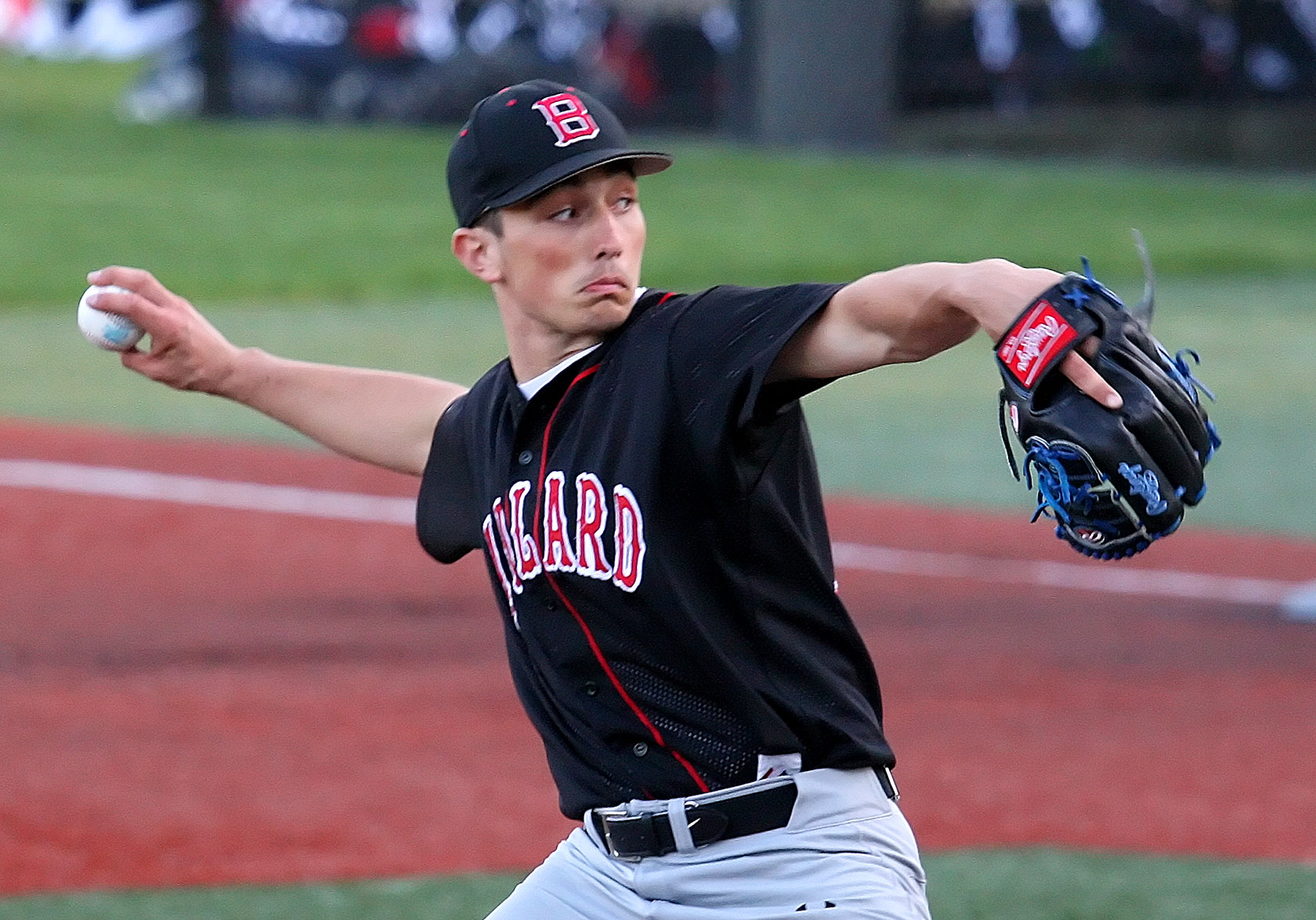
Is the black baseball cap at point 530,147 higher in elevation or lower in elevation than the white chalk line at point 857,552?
higher

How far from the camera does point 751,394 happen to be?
8.74 feet

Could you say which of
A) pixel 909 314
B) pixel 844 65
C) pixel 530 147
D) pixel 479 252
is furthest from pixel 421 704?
pixel 844 65

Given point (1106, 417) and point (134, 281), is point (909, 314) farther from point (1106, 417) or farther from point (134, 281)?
point (134, 281)

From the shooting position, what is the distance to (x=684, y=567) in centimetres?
281

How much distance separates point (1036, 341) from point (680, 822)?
92cm

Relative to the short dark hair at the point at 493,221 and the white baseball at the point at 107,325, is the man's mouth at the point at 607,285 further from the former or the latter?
the white baseball at the point at 107,325

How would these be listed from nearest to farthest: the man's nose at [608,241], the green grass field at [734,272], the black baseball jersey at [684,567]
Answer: the black baseball jersey at [684,567]
the man's nose at [608,241]
the green grass field at [734,272]

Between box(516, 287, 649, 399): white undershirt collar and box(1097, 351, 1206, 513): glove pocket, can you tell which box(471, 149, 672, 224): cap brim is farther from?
box(1097, 351, 1206, 513): glove pocket

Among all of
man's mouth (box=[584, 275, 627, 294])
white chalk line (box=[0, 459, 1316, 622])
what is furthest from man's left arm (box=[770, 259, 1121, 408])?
white chalk line (box=[0, 459, 1316, 622])

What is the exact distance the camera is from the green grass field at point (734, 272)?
193 inches

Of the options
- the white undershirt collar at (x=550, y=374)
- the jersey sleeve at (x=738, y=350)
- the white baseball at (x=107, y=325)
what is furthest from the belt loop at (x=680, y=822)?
the white baseball at (x=107, y=325)

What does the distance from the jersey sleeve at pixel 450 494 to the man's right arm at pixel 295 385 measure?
0.12 metres

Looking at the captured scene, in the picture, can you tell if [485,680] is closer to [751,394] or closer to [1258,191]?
[751,394]

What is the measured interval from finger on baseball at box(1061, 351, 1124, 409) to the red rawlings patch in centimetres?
2
